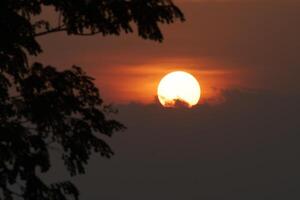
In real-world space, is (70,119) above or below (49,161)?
above

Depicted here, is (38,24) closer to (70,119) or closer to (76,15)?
(76,15)

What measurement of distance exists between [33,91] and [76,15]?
1493mm

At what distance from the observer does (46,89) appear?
1136 cm

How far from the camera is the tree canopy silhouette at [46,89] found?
10766 mm

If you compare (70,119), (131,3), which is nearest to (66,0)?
(131,3)

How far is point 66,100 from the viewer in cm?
1149

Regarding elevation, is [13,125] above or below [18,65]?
below

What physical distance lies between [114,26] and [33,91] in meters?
1.79

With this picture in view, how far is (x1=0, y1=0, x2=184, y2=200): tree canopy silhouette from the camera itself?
35.3ft

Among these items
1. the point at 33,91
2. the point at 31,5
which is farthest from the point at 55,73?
the point at 31,5

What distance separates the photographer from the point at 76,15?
11.2 meters

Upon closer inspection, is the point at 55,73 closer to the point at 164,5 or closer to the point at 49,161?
the point at 49,161

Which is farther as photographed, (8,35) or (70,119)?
(70,119)

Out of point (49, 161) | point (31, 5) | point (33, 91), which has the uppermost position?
point (31, 5)
